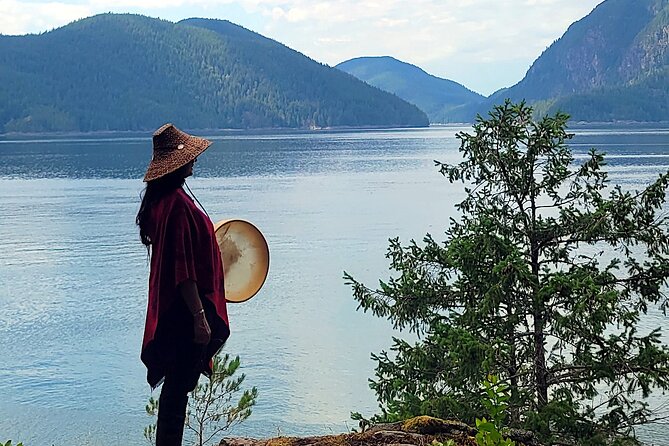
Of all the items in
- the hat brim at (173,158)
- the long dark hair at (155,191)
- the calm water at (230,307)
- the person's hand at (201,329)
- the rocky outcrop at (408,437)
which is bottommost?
the calm water at (230,307)

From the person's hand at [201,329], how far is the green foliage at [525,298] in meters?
3.75

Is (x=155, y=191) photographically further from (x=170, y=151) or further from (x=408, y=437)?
(x=408, y=437)

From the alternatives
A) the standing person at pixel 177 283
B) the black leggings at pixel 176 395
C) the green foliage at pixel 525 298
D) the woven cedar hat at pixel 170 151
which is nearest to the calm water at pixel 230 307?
the green foliage at pixel 525 298

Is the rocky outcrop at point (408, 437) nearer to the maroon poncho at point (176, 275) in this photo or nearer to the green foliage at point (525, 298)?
the maroon poncho at point (176, 275)

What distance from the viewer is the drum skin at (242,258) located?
17.4 ft

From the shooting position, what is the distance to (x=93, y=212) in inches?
1756

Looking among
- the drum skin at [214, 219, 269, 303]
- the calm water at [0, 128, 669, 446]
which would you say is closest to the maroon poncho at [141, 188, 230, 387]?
the drum skin at [214, 219, 269, 303]

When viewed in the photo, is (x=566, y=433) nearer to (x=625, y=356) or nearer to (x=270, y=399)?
(x=625, y=356)

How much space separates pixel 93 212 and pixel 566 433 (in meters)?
38.9

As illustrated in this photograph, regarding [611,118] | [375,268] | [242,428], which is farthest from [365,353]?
[611,118]

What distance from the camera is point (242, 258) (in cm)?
537

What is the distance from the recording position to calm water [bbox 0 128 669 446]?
627 inches

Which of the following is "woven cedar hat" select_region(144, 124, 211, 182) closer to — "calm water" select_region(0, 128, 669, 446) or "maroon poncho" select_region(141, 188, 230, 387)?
"maroon poncho" select_region(141, 188, 230, 387)

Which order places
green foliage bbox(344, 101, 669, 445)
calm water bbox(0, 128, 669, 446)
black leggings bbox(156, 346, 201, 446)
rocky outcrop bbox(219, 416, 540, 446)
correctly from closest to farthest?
black leggings bbox(156, 346, 201, 446)
rocky outcrop bbox(219, 416, 540, 446)
green foliage bbox(344, 101, 669, 445)
calm water bbox(0, 128, 669, 446)
